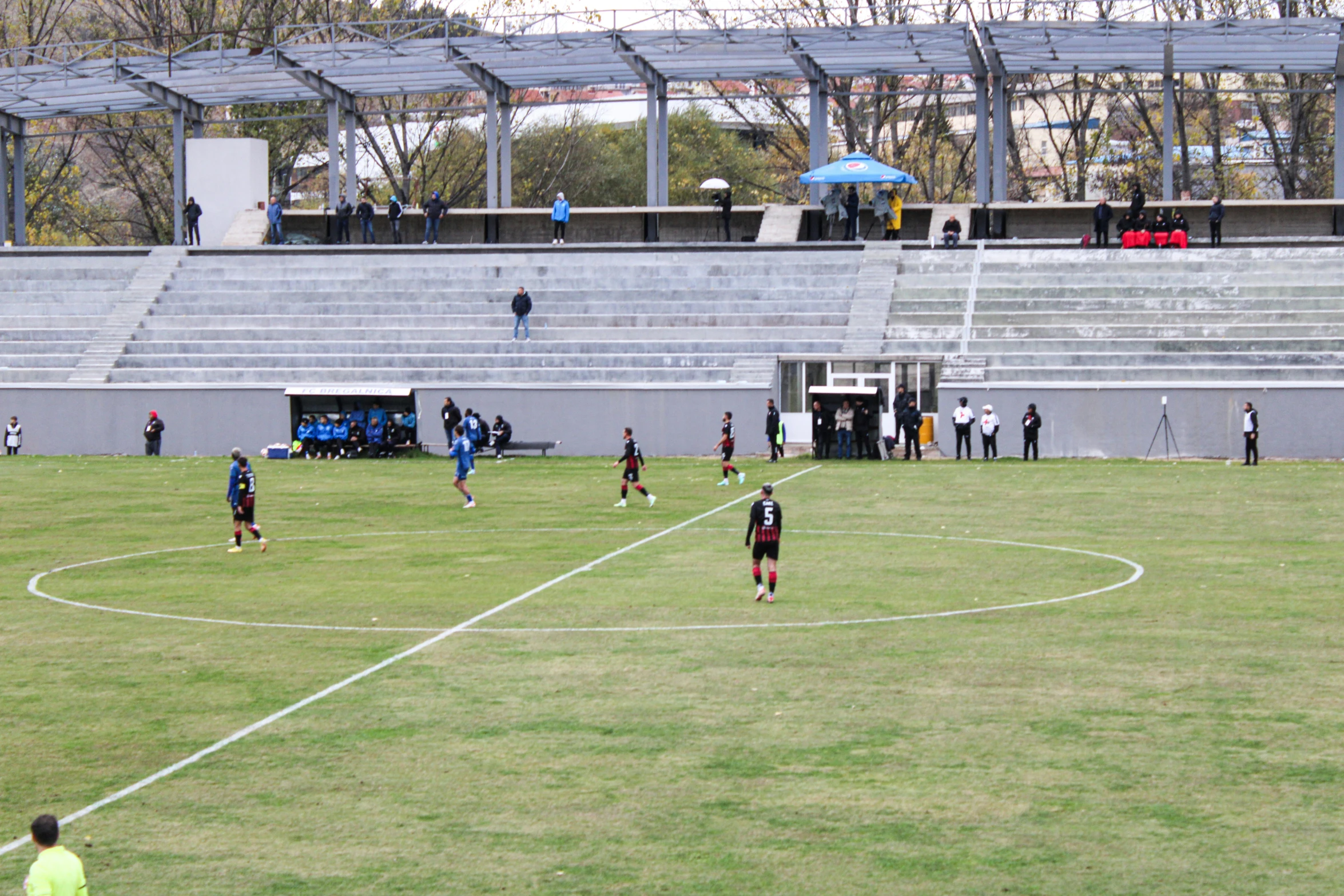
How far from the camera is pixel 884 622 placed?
1728cm

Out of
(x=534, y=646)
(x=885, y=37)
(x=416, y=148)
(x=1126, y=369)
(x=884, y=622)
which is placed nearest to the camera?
(x=534, y=646)

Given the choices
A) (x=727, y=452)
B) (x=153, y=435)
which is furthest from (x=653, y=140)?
(x=727, y=452)

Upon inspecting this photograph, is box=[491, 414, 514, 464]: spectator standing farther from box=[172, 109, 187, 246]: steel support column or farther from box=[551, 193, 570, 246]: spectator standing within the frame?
box=[172, 109, 187, 246]: steel support column

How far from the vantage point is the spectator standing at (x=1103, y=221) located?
49.3 meters

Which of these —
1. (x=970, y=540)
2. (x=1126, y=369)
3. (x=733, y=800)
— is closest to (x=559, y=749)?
(x=733, y=800)

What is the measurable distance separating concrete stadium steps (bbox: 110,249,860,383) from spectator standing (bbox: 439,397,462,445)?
3341mm

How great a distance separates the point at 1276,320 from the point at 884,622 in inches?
1194

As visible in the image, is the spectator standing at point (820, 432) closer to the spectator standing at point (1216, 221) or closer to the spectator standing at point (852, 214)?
the spectator standing at point (852, 214)

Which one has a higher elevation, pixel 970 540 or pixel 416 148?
pixel 416 148

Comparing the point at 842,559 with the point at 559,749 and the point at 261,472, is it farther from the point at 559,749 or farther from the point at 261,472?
the point at 261,472

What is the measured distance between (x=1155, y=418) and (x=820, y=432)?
28.1ft

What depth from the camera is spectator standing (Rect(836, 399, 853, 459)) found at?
130 ft

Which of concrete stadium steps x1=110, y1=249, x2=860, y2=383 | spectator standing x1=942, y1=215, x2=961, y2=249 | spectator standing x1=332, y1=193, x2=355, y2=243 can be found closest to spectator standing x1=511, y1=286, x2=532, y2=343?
concrete stadium steps x1=110, y1=249, x2=860, y2=383

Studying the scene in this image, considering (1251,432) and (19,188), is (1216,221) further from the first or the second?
(19,188)
